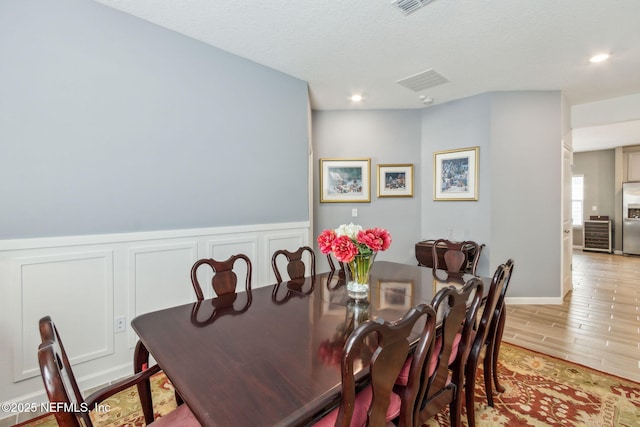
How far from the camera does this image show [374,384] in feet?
2.87

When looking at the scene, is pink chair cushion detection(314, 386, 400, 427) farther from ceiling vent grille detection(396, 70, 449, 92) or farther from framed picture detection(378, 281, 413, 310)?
ceiling vent grille detection(396, 70, 449, 92)

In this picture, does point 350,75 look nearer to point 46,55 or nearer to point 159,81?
point 159,81

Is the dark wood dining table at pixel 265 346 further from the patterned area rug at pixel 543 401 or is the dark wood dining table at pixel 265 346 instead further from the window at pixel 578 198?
the window at pixel 578 198

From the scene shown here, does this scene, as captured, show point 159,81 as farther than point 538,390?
Yes

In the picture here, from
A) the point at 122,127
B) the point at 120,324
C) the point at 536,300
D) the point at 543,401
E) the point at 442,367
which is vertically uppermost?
the point at 122,127

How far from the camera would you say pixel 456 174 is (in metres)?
4.16

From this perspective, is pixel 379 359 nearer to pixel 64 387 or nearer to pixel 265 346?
pixel 265 346

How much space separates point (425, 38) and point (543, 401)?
2.86 metres

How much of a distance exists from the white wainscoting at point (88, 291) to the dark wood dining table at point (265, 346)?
943 millimetres

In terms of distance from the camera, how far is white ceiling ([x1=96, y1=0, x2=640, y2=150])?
220 cm

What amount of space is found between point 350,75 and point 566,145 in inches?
125

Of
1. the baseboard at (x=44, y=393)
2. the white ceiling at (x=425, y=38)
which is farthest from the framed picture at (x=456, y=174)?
the baseboard at (x=44, y=393)

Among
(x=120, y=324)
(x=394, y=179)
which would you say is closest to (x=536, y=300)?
(x=394, y=179)

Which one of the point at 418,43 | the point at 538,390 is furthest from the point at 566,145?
the point at 538,390
